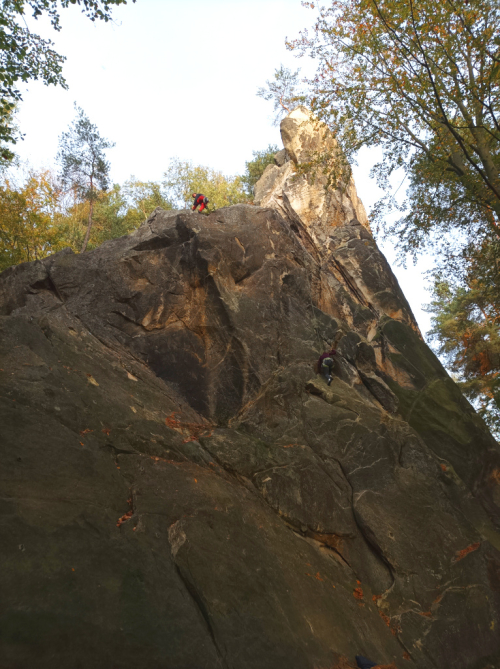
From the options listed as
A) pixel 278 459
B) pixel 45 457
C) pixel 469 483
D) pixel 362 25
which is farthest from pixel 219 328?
pixel 362 25

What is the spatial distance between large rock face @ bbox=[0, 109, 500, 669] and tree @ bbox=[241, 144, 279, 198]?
69.0 feet

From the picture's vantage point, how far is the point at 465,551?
423 inches

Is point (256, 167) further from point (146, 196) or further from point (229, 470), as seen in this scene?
point (229, 470)

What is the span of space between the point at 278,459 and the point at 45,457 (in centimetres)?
566

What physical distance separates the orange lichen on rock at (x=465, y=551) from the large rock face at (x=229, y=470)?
0.05 m

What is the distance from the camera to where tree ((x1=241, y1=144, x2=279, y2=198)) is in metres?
37.8

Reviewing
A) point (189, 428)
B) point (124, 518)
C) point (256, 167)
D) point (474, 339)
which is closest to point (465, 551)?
point (189, 428)

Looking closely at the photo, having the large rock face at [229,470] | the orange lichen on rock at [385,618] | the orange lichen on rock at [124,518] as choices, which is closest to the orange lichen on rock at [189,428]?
the large rock face at [229,470]

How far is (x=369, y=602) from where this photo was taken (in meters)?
9.09

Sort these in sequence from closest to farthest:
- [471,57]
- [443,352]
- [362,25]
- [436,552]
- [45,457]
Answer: [45,457], [436,552], [471,57], [362,25], [443,352]

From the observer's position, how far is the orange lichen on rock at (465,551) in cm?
1052

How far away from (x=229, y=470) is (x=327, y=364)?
5.75m

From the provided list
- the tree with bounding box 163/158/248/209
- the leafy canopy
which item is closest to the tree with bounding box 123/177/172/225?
the tree with bounding box 163/158/248/209

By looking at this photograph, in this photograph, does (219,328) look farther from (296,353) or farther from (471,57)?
(471,57)
